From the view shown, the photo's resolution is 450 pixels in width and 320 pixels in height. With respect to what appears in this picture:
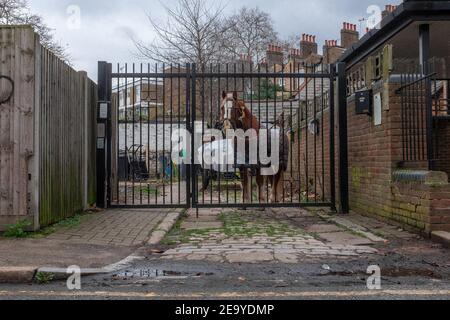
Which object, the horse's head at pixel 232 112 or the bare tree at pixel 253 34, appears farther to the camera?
the bare tree at pixel 253 34

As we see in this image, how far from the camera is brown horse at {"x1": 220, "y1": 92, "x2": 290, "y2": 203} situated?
973cm

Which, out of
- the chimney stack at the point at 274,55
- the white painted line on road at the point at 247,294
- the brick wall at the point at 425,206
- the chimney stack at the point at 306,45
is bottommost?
the white painted line on road at the point at 247,294

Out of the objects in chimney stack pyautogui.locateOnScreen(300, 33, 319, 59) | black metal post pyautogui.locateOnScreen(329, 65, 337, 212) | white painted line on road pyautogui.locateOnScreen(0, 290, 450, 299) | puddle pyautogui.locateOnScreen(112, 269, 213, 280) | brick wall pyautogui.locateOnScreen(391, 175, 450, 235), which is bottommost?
white painted line on road pyautogui.locateOnScreen(0, 290, 450, 299)

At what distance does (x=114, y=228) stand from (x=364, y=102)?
472 cm

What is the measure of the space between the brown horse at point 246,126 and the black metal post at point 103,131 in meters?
2.26

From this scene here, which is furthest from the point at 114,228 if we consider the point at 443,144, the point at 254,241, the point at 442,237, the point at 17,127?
the point at 443,144

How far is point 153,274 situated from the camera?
16.1 ft

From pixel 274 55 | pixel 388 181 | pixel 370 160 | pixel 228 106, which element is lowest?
pixel 388 181

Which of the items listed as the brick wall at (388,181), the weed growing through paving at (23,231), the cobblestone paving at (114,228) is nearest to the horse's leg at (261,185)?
the brick wall at (388,181)

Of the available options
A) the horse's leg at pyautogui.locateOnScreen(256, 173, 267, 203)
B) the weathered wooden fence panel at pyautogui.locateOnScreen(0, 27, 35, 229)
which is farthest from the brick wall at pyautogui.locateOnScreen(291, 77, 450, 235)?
the weathered wooden fence panel at pyautogui.locateOnScreen(0, 27, 35, 229)

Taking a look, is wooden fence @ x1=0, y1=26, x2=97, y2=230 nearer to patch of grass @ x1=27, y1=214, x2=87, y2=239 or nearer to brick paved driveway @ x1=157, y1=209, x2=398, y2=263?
patch of grass @ x1=27, y1=214, x2=87, y2=239

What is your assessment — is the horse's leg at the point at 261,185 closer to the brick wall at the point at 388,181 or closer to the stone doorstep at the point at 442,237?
the brick wall at the point at 388,181

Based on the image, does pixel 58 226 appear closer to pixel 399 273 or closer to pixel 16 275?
pixel 16 275

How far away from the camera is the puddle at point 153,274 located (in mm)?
4789
